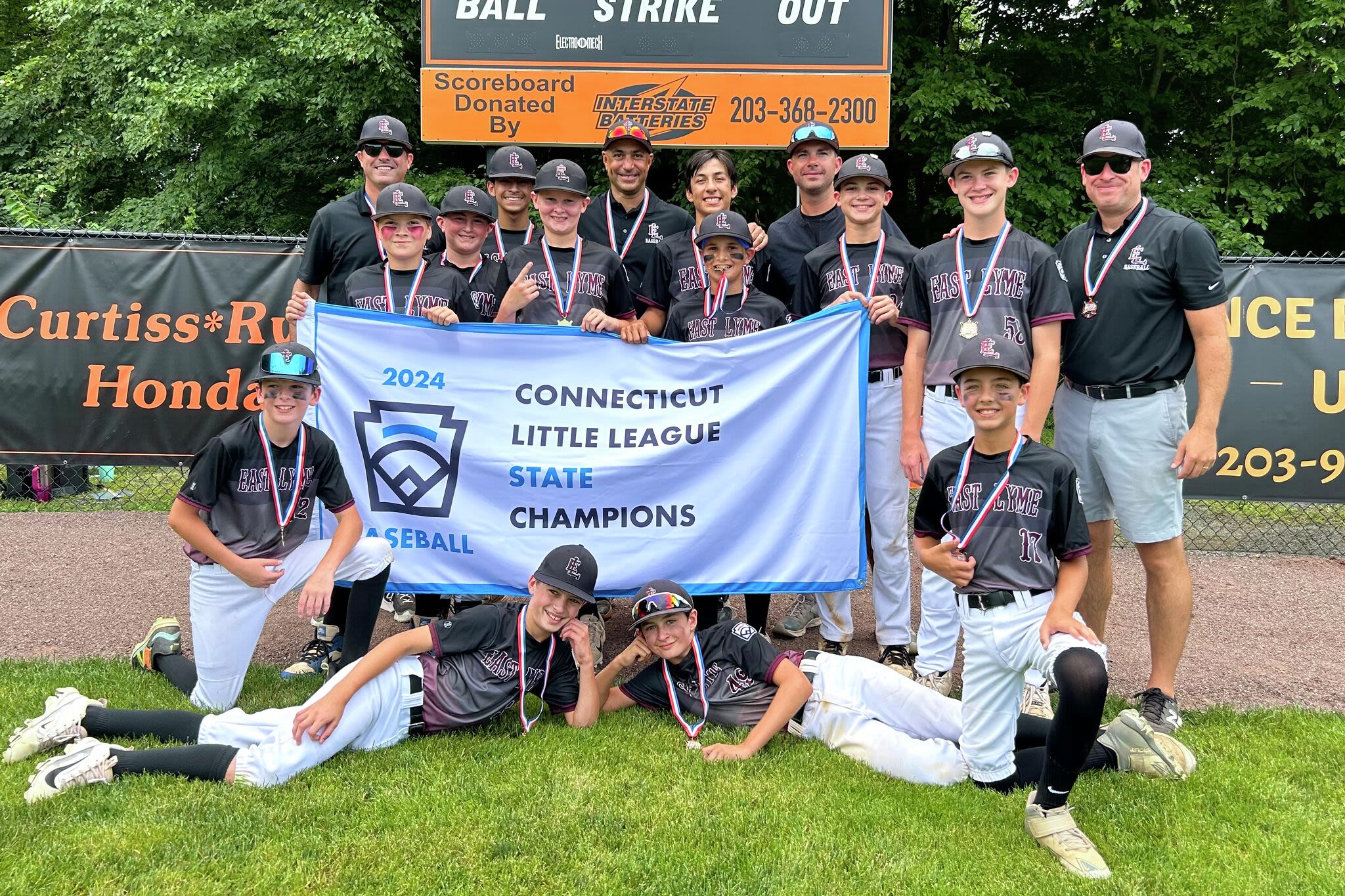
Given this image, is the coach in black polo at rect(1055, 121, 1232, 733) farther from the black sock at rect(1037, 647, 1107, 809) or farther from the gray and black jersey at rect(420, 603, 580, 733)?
the gray and black jersey at rect(420, 603, 580, 733)

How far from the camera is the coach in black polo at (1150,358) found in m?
4.57

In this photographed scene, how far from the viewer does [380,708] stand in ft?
13.7

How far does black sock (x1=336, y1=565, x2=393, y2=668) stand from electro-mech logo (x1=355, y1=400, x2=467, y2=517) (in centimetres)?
61

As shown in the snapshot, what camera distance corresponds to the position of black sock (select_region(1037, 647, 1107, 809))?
11.0 ft

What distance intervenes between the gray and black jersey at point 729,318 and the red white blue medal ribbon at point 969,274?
1064 millimetres

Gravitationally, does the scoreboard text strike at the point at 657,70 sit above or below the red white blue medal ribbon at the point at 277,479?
above

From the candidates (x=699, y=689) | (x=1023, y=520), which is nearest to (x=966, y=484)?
(x=1023, y=520)

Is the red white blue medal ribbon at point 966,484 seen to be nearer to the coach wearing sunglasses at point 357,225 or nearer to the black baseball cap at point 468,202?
the black baseball cap at point 468,202

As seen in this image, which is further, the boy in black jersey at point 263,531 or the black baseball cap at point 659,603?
the boy in black jersey at point 263,531

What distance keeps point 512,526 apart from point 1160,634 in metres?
3.25

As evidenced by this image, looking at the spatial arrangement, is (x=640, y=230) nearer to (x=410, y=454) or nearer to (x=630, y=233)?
(x=630, y=233)

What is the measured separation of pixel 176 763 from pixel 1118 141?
4800mm

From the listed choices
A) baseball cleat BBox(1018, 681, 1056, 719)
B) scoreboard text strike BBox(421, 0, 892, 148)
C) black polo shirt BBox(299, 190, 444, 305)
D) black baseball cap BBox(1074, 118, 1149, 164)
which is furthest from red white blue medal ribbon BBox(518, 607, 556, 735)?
scoreboard text strike BBox(421, 0, 892, 148)

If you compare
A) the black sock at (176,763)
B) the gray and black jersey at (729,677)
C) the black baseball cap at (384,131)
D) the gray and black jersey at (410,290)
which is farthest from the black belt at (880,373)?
the black sock at (176,763)
